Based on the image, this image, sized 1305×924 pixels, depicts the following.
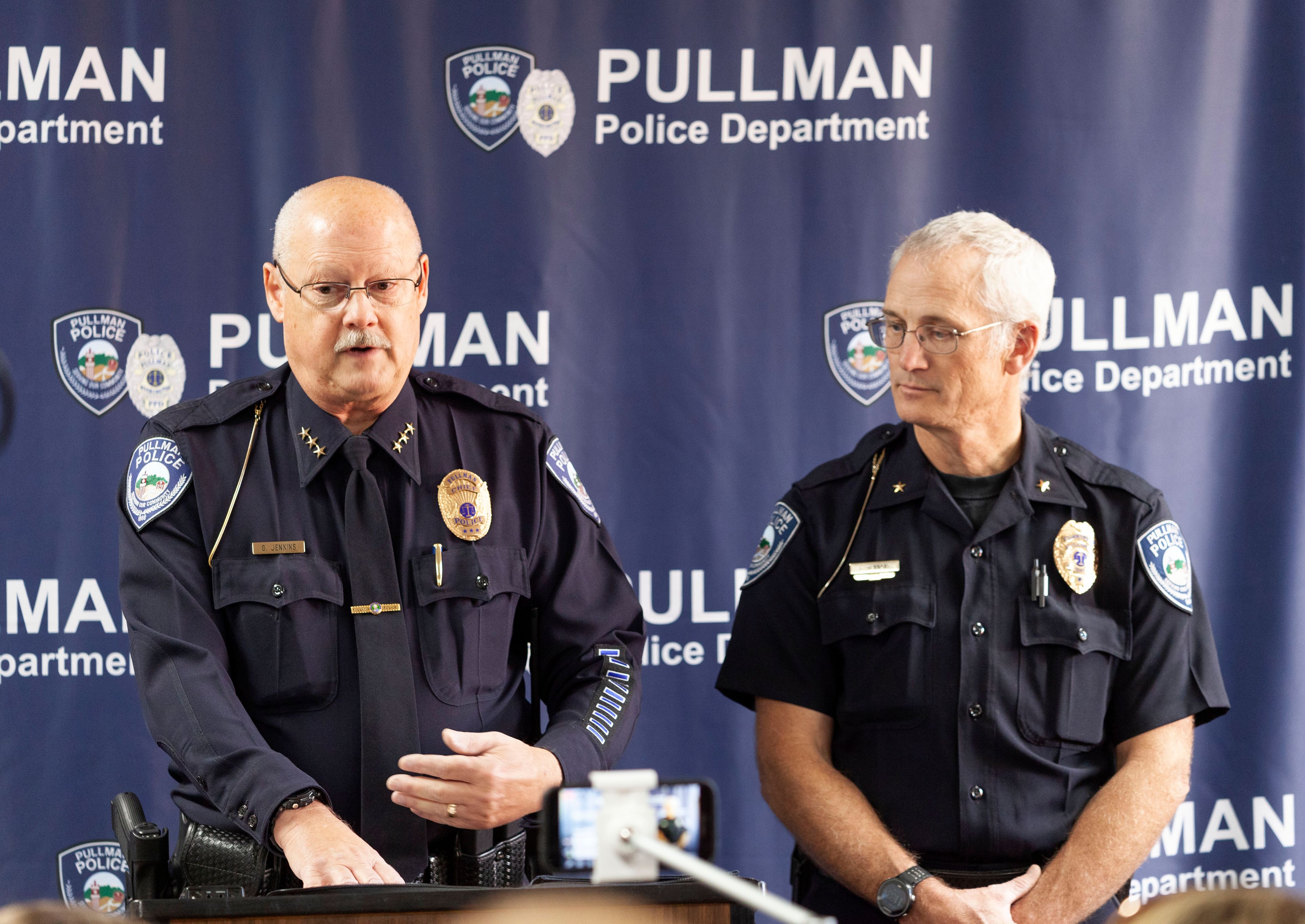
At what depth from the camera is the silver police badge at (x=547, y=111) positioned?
3201 mm

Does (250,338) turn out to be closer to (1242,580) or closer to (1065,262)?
(1065,262)

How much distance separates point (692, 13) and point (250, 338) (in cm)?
135

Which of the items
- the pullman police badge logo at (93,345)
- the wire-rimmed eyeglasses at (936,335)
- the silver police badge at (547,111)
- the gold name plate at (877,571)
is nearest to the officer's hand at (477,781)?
the gold name plate at (877,571)

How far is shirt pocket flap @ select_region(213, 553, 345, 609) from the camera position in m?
2.20

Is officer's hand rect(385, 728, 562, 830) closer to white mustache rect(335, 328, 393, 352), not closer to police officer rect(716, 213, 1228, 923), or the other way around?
police officer rect(716, 213, 1228, 923)

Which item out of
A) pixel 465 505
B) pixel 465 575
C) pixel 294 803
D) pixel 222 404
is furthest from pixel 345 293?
pixel 294 803

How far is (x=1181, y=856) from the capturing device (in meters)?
3.25

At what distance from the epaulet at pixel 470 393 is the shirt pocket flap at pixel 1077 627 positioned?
990 mm

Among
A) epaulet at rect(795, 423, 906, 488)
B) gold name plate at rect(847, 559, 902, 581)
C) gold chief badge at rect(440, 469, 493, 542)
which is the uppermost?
epaulet at rect(795, 423, 906, 488)

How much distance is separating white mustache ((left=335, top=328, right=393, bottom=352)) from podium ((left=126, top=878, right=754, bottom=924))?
41.7 inches

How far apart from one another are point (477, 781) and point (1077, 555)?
119cm

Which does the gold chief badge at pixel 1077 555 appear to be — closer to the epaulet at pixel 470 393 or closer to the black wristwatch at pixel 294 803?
the epaulet at pixel 470 393

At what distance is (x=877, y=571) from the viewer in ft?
8.13

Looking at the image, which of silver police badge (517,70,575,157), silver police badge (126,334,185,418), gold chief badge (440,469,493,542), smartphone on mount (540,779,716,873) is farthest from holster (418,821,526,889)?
silver police badge (517,70,575,157)
